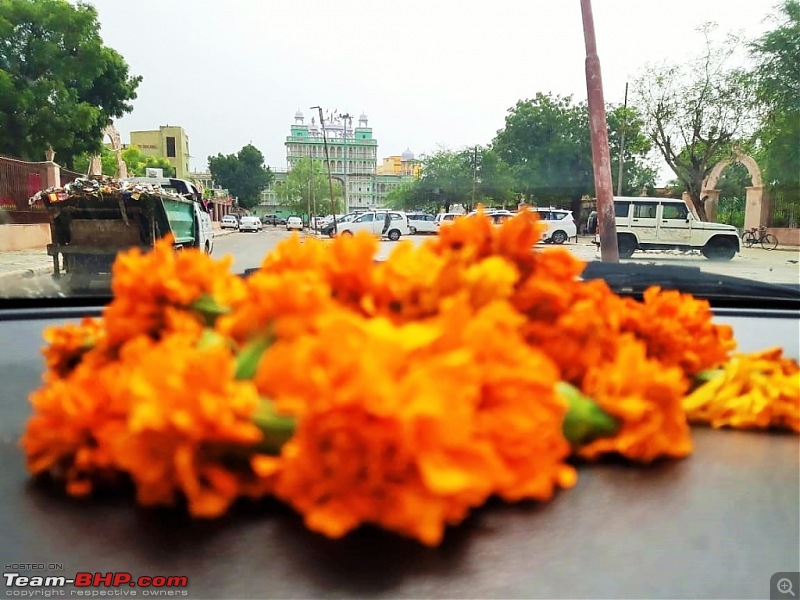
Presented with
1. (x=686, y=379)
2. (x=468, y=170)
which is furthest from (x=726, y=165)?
(x=686, y=379)

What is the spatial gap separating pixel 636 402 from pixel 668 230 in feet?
45.0

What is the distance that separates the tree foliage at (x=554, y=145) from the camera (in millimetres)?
6426

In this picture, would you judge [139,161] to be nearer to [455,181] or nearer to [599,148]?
[455,181]

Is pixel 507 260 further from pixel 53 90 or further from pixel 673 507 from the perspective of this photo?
pixel 53 90

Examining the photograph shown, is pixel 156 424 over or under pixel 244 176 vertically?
under

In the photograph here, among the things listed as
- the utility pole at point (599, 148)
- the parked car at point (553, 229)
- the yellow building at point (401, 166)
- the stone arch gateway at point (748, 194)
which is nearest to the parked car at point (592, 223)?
the utility pole at point (599, 148)

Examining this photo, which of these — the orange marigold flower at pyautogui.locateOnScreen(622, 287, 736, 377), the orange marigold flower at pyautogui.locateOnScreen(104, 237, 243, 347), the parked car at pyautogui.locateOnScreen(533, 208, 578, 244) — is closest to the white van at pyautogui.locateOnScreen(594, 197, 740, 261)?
the parked car at pyautogui.locateOnScreen(533, 208, 578, 244)

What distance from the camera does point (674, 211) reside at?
51.1 feet

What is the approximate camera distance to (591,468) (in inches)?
55.2

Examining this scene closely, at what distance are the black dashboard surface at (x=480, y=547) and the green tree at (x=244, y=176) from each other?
50938 mm

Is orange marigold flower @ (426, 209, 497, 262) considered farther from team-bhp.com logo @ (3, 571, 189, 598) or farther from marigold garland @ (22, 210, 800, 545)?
team-bhp.com logo @ (3, 571, 189, 598)

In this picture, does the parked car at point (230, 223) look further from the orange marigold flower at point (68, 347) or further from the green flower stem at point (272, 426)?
the green flower stem at point (272, 426)

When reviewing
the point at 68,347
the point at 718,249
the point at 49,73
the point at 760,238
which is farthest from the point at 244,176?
the point at 68,347

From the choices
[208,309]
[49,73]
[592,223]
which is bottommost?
[208,309]
